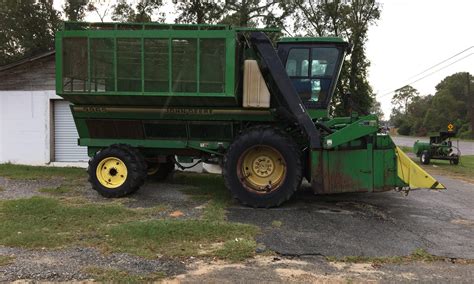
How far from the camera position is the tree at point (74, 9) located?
27291mm

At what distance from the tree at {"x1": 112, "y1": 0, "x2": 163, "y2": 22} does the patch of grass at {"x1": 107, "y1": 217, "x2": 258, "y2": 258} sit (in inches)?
732

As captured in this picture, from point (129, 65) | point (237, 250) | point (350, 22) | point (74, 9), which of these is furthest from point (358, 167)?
point (74, 9)

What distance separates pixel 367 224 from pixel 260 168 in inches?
90.5

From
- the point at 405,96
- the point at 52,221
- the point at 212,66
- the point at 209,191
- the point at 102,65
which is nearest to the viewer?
the point at 52,221

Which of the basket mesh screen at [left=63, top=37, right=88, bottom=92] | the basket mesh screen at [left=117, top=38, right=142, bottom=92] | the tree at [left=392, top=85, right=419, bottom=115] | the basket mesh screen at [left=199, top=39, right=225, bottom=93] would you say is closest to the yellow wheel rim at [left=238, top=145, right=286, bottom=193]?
the basket mesh screen at [left=199, top=39, right=225, bottom=93]

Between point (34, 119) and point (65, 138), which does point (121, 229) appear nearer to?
point (65, 138)

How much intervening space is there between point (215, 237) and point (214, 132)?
337cm

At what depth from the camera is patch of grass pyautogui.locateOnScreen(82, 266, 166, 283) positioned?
4.84 m

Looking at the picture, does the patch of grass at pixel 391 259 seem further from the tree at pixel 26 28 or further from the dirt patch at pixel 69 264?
the tree at pixel 26 28

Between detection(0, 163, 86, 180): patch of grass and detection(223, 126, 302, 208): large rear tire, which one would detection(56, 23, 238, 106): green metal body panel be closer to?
detection(223, 126, 302, 208): large rear tire

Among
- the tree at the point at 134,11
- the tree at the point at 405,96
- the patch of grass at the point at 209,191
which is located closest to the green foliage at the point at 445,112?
the tree at the point at 405,96

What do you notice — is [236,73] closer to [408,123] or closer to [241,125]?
[241,125]

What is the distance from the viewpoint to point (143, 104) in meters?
9.22

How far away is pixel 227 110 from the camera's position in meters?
9.20
